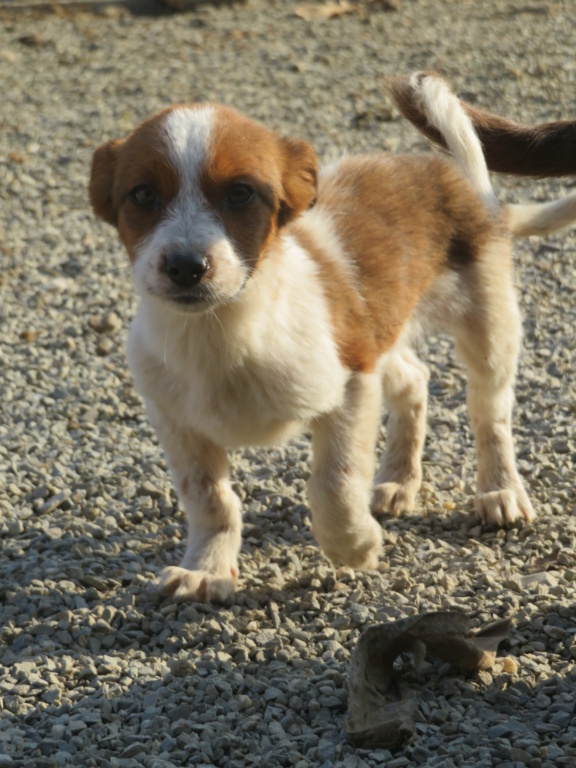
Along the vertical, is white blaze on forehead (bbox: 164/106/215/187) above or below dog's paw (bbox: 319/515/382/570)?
above

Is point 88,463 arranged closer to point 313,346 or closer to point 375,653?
point 313,346

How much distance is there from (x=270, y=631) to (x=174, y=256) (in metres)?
1.28

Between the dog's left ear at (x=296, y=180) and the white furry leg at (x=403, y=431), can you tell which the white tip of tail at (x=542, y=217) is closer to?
the white furry leg at (x=403, y=431)

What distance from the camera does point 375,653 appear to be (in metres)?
3.16

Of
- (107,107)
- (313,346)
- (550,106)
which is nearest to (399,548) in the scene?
(313,346)

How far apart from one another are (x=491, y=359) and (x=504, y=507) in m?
0.62

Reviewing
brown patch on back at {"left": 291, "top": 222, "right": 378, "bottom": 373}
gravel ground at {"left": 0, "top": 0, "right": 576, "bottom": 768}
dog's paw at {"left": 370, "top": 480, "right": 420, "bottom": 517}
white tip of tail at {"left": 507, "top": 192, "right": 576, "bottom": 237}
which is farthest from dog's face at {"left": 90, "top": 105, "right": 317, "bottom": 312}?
white tip of tail at {"left": 507, "top": 192, "right": 576, "bottom": 237}

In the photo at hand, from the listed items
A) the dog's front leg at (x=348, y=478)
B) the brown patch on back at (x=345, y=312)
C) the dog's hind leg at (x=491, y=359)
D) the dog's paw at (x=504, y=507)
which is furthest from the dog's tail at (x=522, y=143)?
the dog's paw at (x=504, y=507)

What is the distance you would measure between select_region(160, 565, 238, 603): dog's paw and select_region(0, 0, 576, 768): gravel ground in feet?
0.20

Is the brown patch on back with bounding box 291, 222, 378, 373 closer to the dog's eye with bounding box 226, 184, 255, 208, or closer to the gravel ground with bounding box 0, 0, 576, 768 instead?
the dog's eye with bounding box 226, 184, 255, 208

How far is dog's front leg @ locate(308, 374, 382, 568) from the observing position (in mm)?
3865

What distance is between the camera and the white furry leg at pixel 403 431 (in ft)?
15.3

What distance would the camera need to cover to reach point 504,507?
4.39m

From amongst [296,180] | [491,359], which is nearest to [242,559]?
[491,359]
